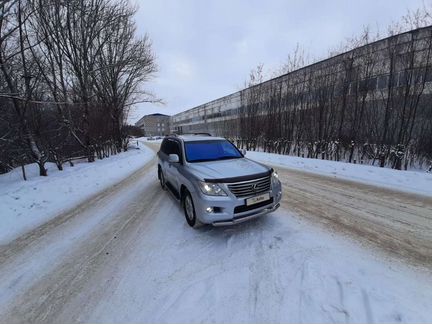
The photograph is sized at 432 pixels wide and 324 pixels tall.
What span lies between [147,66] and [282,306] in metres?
27.9

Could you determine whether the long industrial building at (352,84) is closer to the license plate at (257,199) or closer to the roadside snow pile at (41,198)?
the license plate at (257,199)

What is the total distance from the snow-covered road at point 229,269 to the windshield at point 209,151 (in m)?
1.48

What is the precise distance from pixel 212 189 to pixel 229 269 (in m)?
1.37

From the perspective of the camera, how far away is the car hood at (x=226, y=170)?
4254 millimetres

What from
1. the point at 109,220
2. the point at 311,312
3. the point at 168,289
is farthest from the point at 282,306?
the point at 109,220

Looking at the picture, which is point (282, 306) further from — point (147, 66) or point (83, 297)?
point (147, 66)

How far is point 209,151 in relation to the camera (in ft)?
19.1

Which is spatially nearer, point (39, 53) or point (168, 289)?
point (168, 289)

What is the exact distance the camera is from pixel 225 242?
13.4 feet

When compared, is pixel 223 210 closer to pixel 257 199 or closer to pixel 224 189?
pixel 224 189

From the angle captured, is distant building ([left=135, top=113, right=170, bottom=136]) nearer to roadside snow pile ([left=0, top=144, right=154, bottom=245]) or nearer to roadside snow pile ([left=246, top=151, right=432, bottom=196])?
roadside snow pile ([left=0, top=144, right=154, bottom=245])

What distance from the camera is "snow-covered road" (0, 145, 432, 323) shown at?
8.45 feet

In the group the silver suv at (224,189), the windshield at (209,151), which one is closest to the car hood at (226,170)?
the silver suv at (224,189)

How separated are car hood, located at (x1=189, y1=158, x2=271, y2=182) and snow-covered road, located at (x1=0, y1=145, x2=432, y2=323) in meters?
1.09
